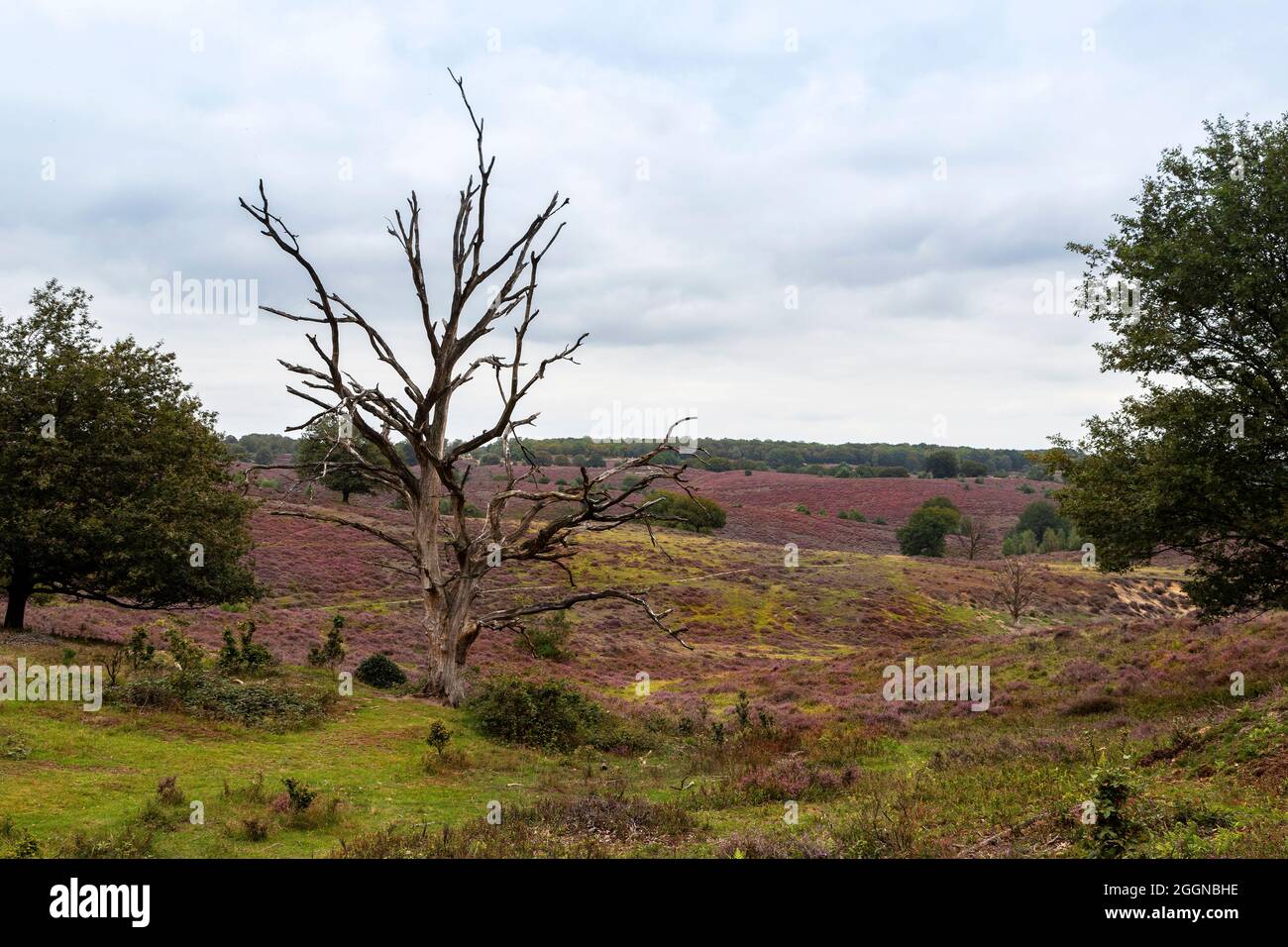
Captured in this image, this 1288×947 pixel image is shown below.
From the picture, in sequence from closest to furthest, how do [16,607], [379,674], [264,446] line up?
[16,607], [379,674], [264,446]

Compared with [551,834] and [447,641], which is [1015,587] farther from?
[551,834]

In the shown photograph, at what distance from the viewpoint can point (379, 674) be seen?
2330 centimetres

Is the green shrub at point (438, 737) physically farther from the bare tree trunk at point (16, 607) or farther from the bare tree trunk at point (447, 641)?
the bare tree trunk at point (16, 607)

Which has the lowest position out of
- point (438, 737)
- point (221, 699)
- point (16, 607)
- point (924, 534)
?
point (924, 534)

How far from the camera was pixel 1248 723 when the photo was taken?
1301 cm

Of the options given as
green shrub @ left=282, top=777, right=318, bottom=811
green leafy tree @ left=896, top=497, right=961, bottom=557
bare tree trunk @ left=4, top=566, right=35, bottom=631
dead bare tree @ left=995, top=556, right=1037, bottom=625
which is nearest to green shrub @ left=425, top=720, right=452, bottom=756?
green shrub @ left=282, top=777, right=318, bottom=811

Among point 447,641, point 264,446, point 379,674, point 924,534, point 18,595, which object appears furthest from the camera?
point 264,446

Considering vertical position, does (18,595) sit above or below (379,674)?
above

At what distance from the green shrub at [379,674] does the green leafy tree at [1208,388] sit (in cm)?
Result: 1974

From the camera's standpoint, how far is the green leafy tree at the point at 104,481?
2039cm

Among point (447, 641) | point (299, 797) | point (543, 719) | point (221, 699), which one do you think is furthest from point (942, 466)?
point (299, 797)

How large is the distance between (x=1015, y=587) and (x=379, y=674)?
160 ft

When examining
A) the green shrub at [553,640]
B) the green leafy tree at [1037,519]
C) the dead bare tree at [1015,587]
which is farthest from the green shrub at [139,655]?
the green leafy tree at [1037,519]
